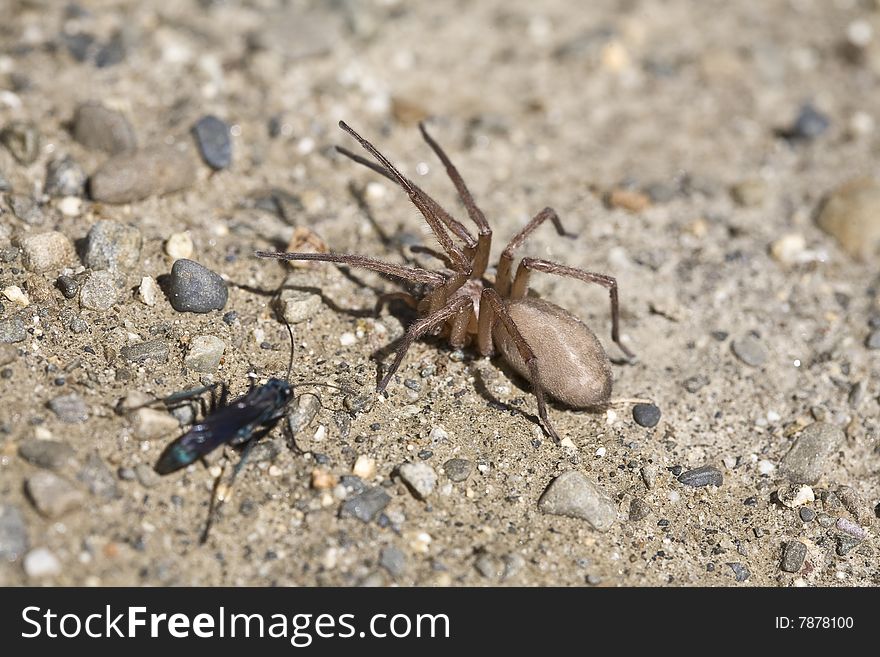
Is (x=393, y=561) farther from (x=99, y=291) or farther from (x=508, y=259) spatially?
(x=99, y=291)

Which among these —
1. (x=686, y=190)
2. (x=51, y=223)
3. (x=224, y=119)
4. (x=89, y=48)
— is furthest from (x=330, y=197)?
(x=686, y=190)

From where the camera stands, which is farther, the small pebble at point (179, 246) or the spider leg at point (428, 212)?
the small pebble at point (179, 246)

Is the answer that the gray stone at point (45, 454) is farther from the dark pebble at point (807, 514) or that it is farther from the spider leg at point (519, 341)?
the dark pebble at point (807, 514)

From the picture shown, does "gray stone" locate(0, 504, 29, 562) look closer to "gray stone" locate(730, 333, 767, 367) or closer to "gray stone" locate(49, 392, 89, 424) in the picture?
"gray stone" locate(49, 392, 89, 424)

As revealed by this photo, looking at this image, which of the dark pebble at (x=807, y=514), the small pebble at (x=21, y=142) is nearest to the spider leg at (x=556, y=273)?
the dark pebble at (x=807, y=514)

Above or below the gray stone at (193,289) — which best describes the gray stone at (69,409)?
below
